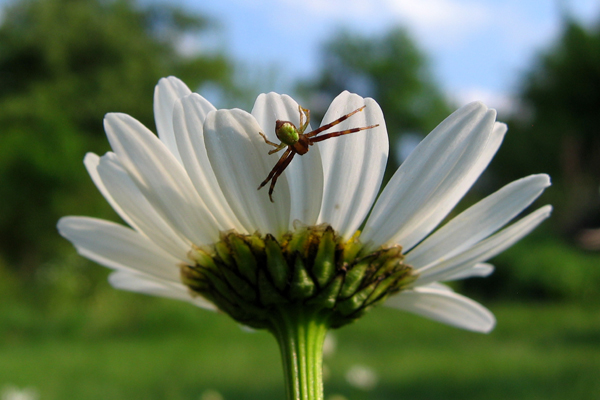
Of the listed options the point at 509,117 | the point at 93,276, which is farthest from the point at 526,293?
the point at 509,117

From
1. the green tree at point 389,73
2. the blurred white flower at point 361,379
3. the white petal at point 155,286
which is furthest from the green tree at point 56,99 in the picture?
the white petal at point 155,286

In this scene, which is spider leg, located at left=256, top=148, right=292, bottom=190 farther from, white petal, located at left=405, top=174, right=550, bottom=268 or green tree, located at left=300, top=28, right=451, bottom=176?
green tree, located at left=300, top=28, right=451, bottom=176

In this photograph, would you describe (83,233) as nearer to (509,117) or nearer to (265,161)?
(265,161)

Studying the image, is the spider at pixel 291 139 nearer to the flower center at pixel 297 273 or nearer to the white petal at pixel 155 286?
the flower center at pixel 297 273

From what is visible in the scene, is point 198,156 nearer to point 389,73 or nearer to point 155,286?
point 155,286

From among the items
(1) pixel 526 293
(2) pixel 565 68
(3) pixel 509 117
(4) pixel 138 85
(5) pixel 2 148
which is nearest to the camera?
(1) pixel 526 293

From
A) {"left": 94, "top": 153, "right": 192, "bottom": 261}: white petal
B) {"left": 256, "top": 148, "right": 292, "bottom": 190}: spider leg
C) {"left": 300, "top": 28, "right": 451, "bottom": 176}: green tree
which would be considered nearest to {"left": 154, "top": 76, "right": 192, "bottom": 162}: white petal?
{"left": 94, "top": 153, "right": 192, "bottom": 261}: white petal

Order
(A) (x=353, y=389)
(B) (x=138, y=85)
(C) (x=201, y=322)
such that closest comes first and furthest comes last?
1. (A) (x=353, y=389)
2. (C) (x=201, y=322)
3. (B) (x=138, y=85)
